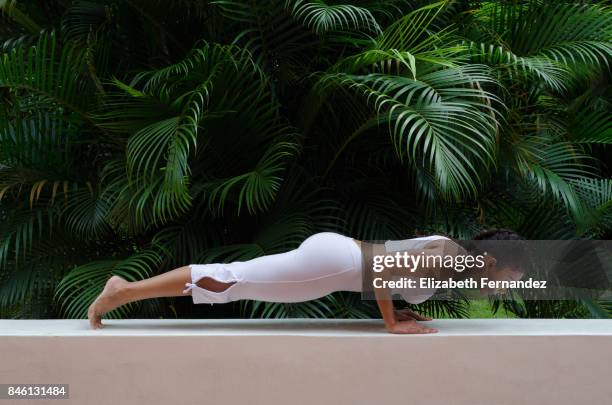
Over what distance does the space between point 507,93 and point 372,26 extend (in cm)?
84

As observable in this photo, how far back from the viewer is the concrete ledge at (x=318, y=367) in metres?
2.68

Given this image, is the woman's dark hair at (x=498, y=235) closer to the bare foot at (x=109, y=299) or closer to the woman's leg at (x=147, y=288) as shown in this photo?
the woman's leg at (x=147, y=288)

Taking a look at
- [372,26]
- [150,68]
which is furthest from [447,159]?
[150,68]

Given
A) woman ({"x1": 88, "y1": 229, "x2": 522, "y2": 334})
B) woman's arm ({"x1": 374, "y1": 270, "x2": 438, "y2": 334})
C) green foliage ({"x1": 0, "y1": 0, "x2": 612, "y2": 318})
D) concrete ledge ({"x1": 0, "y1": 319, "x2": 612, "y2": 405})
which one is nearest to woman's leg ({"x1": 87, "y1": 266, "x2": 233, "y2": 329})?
woman ({"x1": 88, "y1": 229, "x2": 522, "y2": 334})

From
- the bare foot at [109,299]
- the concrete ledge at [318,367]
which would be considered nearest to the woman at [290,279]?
the bare foot at [109,299]

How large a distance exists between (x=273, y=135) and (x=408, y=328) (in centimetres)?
168

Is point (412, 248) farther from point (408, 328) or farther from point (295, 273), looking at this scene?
point (295, 273)

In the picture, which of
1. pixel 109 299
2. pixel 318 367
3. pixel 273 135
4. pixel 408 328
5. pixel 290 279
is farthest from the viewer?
pixel 273 135

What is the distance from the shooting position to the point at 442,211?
4414 mm

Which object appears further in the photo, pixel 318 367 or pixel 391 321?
pixel 391 321

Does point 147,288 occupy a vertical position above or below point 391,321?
above

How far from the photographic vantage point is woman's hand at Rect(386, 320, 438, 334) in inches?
109

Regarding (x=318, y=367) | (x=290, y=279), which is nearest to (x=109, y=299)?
(x=290, y=279)

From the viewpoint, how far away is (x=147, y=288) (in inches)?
117
